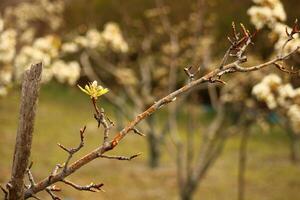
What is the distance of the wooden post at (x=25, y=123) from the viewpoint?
2.63 metres

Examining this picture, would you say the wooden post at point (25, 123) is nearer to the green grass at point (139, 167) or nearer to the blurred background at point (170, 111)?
the blurred background at point (170, 111)

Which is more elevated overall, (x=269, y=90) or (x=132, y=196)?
Result: (x=132, y=196)

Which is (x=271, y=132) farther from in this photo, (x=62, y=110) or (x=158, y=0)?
(x=158, y=0)

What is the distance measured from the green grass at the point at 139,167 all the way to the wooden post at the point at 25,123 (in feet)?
25.0

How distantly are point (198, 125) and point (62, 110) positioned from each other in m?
4.99

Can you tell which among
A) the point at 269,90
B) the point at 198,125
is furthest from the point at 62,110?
the point at 269,90

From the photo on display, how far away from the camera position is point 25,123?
2668mm

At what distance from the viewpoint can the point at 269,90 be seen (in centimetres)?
540

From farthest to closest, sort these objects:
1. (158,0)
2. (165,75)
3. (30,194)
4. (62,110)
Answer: (62,110), (165,75), (158,0), (30,194)

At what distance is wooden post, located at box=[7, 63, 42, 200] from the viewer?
2631mm

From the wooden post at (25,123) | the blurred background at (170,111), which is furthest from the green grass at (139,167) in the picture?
the wooden post at (25,123)

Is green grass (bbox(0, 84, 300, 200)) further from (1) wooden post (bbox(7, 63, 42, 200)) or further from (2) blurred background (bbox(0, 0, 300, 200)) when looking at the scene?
(1) wooden post (bbox(7, 63, 42, 200))

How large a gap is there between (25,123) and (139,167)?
11.1m

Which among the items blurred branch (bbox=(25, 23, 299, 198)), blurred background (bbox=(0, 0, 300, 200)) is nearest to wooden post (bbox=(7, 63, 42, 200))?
blurred branch (bbox=(25, 23, 299, 198))
